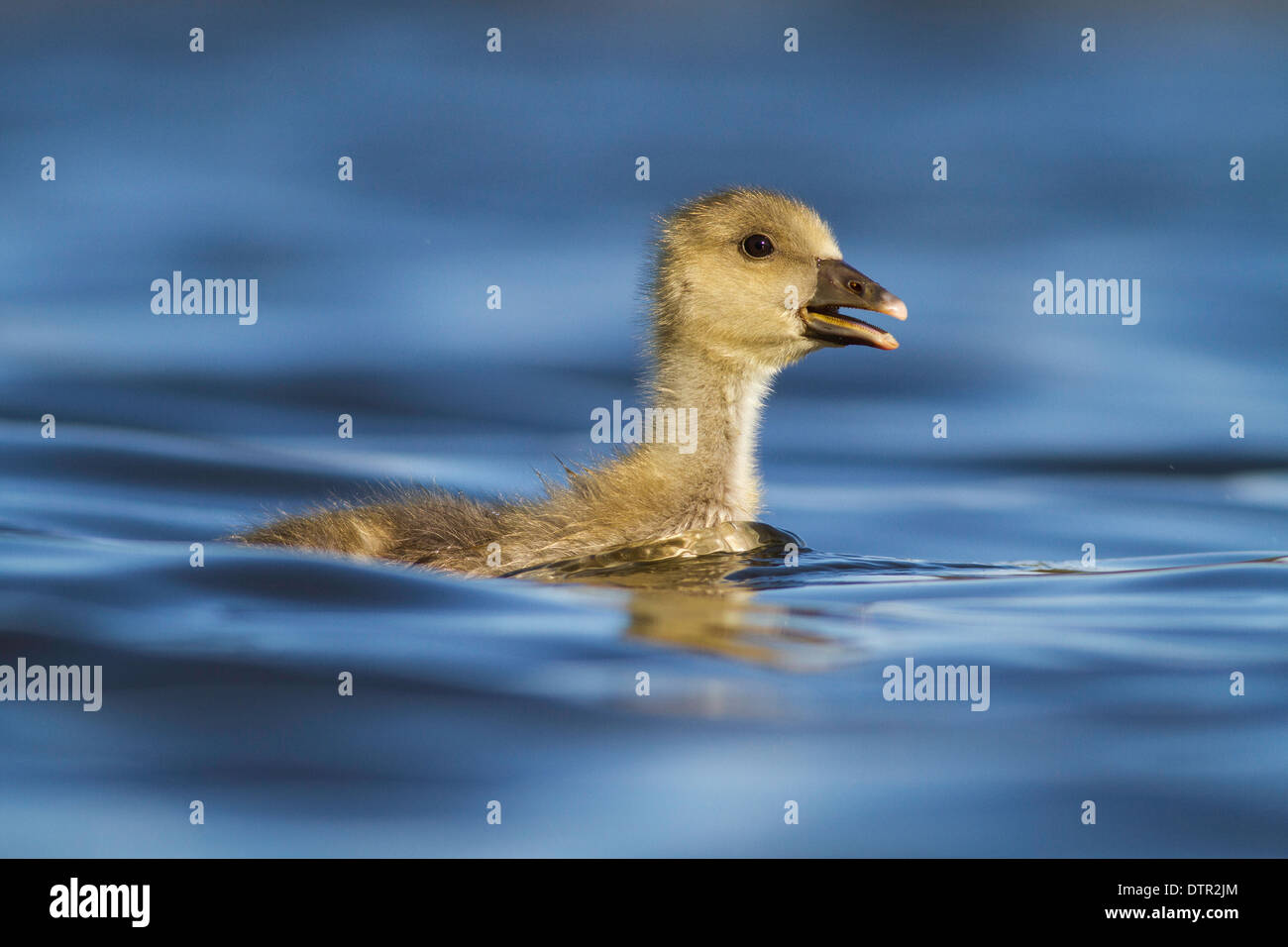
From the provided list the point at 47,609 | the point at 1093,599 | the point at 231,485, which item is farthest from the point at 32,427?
the point at 1093,599

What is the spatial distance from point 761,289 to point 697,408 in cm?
56

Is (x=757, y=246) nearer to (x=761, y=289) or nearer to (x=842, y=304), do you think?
(x=761, y=289)

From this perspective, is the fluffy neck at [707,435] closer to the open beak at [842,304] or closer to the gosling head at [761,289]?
A: the gosling head at [761,289]

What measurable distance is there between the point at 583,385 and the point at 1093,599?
487cm

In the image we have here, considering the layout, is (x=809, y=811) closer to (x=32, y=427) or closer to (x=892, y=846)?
(x=892, y=846)

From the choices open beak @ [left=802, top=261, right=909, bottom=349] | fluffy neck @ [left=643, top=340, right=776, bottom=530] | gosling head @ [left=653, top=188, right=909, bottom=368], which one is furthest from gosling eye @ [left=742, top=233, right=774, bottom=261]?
fluffy neck @ [left=643, top=340, right=776, bottom=530]

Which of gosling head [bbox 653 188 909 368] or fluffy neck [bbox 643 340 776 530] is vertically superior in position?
gosling head [bbox 653 188 909 368]

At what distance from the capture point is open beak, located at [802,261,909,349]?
7.27 m

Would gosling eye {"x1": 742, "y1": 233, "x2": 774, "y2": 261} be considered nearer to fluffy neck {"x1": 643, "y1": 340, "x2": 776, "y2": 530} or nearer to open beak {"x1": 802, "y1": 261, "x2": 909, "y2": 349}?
open beak {"x1": 802, "y1": 261, "x2": 909, "y2": 349}

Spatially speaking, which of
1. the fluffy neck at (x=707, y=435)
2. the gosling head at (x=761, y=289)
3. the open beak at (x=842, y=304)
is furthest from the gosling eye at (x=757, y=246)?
the fluffy neck at (x=707, y=435)

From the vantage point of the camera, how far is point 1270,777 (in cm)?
496

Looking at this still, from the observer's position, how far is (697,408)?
735cm

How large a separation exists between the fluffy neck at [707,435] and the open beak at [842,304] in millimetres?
327

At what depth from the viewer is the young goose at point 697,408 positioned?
7.08 metres
